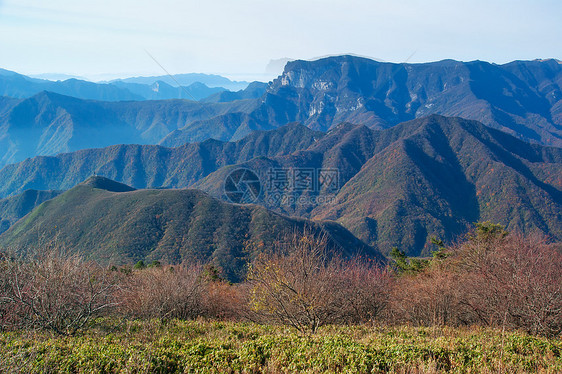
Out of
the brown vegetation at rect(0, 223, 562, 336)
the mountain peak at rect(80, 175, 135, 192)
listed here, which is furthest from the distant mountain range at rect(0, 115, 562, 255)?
the brown vegetation at rect(0, 223, 562, 336)

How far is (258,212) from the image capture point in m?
72.2

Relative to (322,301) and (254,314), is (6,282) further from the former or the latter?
(322,301)

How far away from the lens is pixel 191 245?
61969 mm

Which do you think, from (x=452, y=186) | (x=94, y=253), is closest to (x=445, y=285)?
(x=94, y=253)

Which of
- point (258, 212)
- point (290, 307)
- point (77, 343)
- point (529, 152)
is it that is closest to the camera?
point (77, 343)

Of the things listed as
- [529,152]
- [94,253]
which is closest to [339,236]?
[94,253]

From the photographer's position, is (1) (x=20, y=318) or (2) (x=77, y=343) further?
(1) (x=20, y=318)

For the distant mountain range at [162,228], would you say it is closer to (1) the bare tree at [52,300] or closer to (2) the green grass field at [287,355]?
(1) the bare tree at [52,300]

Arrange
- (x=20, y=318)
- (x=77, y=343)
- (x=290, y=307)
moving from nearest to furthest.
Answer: (x=77, y=343) < (x=20, y=318) < (x=290, y=307)

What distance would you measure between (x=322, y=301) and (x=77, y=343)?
8.87 metres

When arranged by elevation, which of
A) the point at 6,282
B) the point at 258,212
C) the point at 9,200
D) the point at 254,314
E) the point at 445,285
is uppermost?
the point at 6,282

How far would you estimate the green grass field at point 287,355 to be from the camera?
26.0 ft

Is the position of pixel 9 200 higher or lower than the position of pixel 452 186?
lower

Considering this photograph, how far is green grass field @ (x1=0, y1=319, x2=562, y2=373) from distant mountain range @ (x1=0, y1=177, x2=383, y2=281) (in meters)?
46.4
